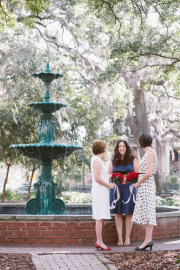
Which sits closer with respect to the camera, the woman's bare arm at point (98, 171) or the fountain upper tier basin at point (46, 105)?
the woman's bare arm at point (98, 171)

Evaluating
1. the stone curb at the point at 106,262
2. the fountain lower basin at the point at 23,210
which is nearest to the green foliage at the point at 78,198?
the fountain lower basin at the point at 23,210

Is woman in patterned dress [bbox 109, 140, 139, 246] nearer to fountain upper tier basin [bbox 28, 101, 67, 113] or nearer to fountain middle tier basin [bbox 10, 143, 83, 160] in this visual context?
fountain middle tier basin [bbox 10, 143, 83, 160]

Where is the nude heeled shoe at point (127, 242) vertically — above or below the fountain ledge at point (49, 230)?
below

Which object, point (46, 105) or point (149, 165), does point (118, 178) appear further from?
point (46, 105)

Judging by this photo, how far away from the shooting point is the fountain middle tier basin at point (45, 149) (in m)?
8.86

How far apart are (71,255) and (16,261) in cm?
98

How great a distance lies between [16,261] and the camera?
5668 millimetres

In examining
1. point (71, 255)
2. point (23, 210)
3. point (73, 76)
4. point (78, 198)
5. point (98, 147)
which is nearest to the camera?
point (71, 255)

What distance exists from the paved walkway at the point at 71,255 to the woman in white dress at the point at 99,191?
363mm

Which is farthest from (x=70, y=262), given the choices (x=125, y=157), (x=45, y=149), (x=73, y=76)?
(x=73, y=76)

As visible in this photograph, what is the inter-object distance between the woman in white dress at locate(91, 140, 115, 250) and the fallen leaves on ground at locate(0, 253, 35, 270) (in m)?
1.28

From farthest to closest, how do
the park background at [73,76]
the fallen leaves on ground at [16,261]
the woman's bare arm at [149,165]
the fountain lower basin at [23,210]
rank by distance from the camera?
the park background at [73,76]
the fountain lower basin at [23,210]
the woman's bare arm at [149,165]
the fallen leaves on ground at [16,261]

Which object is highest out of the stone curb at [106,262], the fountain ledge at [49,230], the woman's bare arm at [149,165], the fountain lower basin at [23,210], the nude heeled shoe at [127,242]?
the woman's bare arm at [149,165]

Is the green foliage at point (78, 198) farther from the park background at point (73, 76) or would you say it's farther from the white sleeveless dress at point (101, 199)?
the white sleeveless dress at point (101, 199)
